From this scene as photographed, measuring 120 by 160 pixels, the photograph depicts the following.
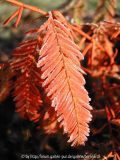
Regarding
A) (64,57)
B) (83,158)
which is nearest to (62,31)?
(64,57)

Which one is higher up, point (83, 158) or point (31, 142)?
point (31, 142)

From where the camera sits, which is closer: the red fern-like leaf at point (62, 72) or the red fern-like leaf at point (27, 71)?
the red fern-like leaf at point (62, 72)

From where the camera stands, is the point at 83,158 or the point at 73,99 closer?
the point at 73,99

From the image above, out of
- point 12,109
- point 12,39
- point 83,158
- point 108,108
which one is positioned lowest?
point 83,158

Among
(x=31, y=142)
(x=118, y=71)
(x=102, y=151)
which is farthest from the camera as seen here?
(x=118, y=71)

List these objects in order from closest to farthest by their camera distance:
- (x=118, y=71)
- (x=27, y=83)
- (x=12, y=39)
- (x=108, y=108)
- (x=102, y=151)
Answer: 1. (x=27, y=83)
2. (x=102, y=151)
3. (x=108, y=108)
4. (x=118, y=71)
5. (x=12, y=39)

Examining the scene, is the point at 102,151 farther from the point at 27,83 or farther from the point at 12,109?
the point at 12,109

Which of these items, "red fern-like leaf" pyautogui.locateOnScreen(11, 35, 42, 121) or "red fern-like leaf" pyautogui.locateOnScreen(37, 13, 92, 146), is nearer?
"red fern-like leaf" pyautogui.locateOnScreen(37, 13, 92, 146)

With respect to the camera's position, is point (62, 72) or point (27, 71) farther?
point (27, 71)
